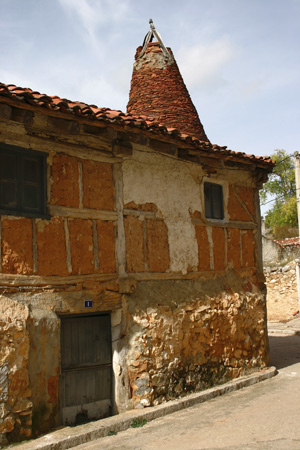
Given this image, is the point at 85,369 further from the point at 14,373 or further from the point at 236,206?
the point at 236,206

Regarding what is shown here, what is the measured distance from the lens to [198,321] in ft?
26.7

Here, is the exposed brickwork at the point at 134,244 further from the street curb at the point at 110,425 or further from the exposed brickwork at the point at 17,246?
the street curb at the point at 110,425

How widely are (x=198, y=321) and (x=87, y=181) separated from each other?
3246mm

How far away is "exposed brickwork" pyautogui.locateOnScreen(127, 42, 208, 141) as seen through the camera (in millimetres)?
10680

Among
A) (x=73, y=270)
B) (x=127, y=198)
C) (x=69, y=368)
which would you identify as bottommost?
(x=69, y=368)

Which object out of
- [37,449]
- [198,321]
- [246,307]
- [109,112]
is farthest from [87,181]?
[246,307]

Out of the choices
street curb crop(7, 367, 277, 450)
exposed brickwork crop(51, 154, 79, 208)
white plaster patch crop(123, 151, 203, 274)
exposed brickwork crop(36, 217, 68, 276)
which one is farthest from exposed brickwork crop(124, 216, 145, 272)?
street curb crop(7, 367, 277, 450)

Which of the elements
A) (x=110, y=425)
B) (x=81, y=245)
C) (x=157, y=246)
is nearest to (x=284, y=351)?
(x=157, y=246)

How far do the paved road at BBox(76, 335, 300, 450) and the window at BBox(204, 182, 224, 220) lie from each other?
135 inches

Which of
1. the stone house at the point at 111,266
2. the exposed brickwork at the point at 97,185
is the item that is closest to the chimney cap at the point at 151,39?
the stone house at the point at 111,266

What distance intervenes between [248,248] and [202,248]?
5.22ft

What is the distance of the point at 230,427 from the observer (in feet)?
20.8

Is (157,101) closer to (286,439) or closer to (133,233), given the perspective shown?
(133,233)

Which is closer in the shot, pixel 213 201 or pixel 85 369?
pixel 85 369
